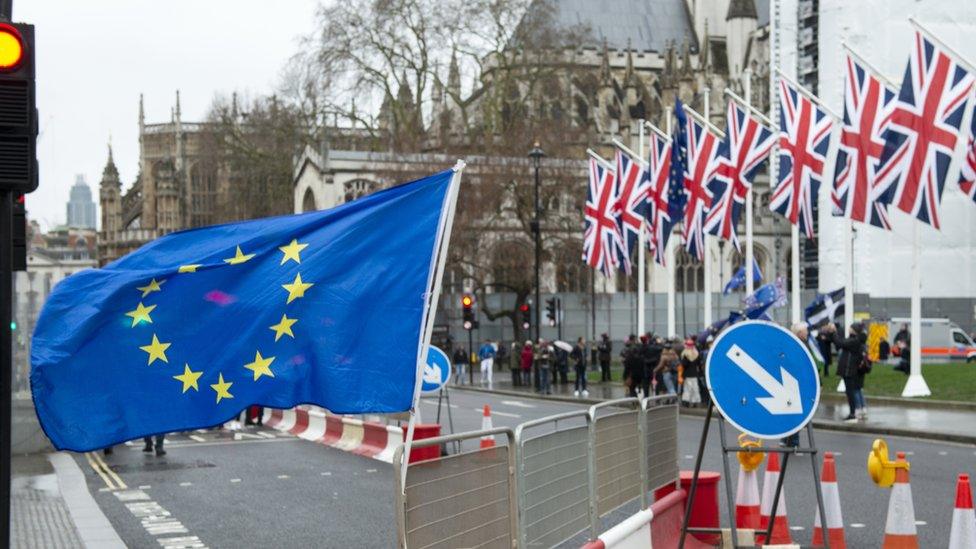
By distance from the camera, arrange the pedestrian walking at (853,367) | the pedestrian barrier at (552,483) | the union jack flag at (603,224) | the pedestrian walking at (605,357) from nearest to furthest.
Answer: the pedestrian barrier at (552,483) < the pedestrian walking at (853,367) < the union jack flag at (603,224) < the pedestrian walking at (605,357)

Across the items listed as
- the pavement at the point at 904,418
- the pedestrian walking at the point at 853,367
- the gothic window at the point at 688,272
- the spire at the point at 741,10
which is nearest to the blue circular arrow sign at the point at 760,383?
the pavement at the point at 904,418

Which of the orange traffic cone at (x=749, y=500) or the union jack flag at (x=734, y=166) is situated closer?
the orange traffic cone at (x=749, y=500)

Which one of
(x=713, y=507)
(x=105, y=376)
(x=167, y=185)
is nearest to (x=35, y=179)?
(x=105, y=376)

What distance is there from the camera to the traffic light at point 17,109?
7.22m

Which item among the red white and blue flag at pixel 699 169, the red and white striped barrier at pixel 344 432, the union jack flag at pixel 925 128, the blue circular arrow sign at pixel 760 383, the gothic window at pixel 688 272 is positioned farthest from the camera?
the gothic window at pixel 688 272

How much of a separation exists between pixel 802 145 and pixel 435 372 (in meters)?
13.6

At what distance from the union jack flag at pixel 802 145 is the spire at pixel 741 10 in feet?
230

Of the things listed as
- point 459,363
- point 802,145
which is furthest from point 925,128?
point 459,363

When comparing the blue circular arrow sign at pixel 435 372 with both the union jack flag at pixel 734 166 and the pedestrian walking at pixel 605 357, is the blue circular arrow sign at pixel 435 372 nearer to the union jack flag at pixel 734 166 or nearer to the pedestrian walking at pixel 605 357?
the union jack flag at pixel 734 166

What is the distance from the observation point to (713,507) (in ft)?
34.1

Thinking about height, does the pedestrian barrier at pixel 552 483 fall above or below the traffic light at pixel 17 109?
below

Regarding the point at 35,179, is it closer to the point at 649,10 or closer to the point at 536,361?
the point at 536,361

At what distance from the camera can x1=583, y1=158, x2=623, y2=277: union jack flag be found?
130 ft

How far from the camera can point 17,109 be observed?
7258 mm
